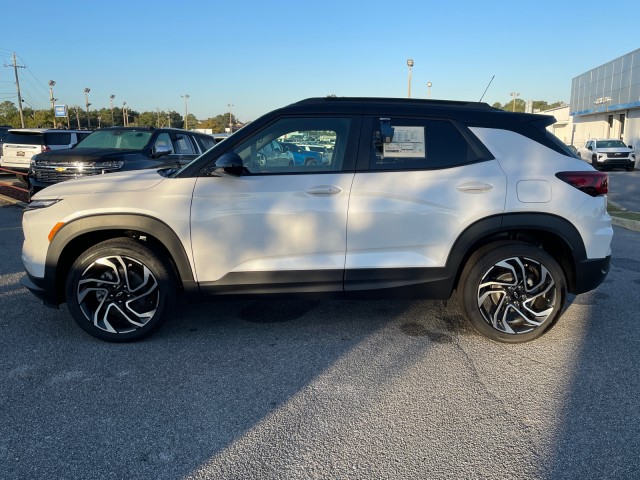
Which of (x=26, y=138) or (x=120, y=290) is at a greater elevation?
(x=26, y=138)

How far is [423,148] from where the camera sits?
13.0ft

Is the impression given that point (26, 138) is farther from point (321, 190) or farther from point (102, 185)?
point (321, 190)

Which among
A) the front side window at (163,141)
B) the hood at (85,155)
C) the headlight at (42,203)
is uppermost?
the front side window at (163,141)

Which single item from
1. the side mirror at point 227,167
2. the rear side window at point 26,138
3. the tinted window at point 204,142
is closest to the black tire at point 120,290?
the side mirror at point 227,167

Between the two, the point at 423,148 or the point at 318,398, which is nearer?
the point at 318,398

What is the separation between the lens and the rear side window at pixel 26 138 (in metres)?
15.2

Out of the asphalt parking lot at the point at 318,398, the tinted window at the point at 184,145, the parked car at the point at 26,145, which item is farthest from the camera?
the parked car at the point at 26,145

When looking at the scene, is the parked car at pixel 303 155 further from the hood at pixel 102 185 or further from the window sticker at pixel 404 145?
the hood at pixel 102 185

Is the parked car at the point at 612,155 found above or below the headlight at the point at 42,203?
below

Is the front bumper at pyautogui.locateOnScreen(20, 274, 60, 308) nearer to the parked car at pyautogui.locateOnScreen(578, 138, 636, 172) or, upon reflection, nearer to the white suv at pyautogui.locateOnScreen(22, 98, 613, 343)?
the white suv at pyautogui.locateOnScreen(22, 98, 613, 343)

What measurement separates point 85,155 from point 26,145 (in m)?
7.18

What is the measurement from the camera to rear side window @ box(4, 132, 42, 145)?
1524 centimetres

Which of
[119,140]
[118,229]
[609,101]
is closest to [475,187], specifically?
[118,229]

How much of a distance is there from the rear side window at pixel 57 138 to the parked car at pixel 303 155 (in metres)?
13.8
